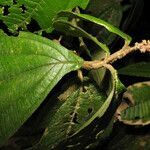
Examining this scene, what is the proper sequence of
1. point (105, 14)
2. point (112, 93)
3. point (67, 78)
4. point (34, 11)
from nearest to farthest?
point (112, 93), point (34, 11), point (67, 78), point (105, 14)

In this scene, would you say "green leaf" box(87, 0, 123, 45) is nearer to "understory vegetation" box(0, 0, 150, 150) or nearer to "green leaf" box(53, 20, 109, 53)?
"understory vegetation" box(0, 0, 150, 150)

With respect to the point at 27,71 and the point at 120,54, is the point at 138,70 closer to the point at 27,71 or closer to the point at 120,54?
the point at 120,54

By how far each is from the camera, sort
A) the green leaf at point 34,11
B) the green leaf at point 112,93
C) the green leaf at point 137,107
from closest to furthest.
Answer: the green leaf at point 112,93, the green leaf at point 34,11, the green leaf at point 137,107

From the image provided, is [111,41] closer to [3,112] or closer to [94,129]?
[94,129]

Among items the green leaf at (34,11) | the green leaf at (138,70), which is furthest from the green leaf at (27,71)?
the green leaf at (138,70)

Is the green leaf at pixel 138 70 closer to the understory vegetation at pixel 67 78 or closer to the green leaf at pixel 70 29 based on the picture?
the understory vegetation at pixel 67 78

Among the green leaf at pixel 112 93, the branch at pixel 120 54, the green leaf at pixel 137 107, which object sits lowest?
the green leaf at pixel 137 107

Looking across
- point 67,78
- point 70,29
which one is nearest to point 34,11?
point 70,29
